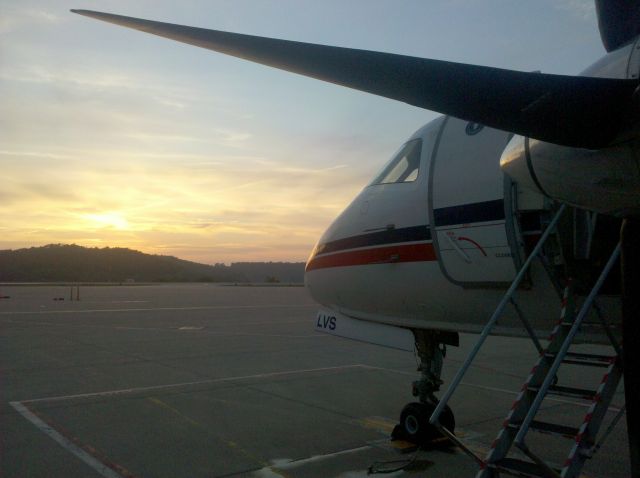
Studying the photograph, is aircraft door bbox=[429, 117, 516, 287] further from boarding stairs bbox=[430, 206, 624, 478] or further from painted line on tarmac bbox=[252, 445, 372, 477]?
painted line on tarmac bbox=[252, 445, 372, 477]

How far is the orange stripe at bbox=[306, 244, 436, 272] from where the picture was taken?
7.56 m

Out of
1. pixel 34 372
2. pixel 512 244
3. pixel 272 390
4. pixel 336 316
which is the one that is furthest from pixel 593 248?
pixel 34 372

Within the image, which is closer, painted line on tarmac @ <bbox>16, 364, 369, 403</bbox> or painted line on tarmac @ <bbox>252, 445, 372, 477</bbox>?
painted line on tarmac @ <bbox>252, 445, 372, 477</bbox>

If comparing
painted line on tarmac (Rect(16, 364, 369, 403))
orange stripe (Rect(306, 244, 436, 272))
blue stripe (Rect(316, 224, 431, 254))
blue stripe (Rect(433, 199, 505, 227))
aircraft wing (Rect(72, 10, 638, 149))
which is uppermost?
aircraft wing (Rect(72, 10, 638, 149))

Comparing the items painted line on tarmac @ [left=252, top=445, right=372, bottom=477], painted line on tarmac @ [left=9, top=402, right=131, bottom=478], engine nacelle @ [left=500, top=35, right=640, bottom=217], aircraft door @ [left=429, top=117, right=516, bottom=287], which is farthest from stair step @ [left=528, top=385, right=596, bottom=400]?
painted line on tarmac @ [left=9, top=402, right=131, bottom=478]

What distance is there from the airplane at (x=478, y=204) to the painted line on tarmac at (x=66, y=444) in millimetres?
3558

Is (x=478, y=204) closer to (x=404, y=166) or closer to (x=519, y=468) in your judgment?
(x=404, y=166)

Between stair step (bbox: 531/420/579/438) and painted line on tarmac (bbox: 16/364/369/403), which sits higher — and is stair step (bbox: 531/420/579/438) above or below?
above

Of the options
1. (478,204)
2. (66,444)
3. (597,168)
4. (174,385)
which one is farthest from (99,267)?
(597,168)

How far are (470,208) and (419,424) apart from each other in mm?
2945

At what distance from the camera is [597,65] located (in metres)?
3.88

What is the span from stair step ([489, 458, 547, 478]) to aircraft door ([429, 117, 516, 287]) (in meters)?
1.99

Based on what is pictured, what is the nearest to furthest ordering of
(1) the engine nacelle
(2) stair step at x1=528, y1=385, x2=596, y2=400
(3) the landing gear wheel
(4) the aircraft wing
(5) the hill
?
(4) the aircraft wing → (1) the engine nacelle → (2) stair step at x1=528, y1=385, x2=596, y2=400 → (3) the landing gear wheel → (5) the hill

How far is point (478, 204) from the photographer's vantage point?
677cm
